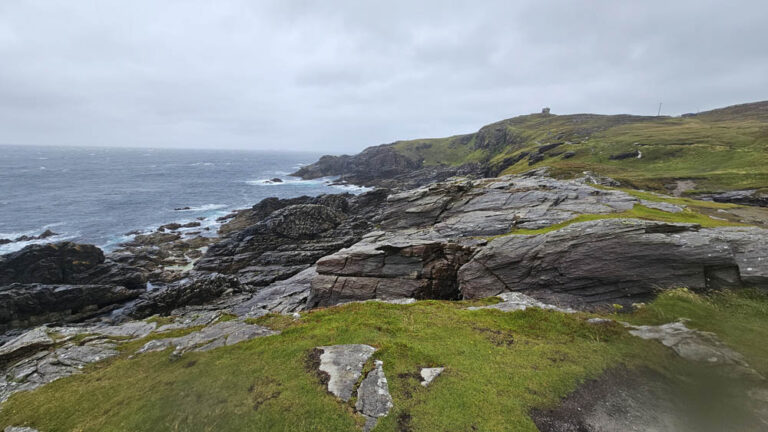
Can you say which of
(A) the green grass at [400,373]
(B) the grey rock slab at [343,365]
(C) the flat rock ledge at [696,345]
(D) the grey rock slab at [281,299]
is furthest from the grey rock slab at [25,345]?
(C) the flat rock ledge at [696,345]

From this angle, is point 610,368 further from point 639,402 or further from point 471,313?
point 471,313

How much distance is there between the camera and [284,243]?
5403cm

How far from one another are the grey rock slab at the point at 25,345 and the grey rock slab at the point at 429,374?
77.3 feet

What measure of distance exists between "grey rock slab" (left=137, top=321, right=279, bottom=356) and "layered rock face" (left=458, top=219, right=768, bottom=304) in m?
16.9

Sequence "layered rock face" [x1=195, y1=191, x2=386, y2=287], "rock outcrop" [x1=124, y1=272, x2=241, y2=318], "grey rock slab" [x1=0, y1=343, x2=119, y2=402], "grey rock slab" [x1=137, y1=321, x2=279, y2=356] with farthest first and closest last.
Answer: "layered rock face" [x1=195, y1=191, x2=386, y2=287] → "rock outcrop" [x1=124, y1=272, x2=241, y2=318] → "grey rock slab" [x1=137, y1=321, x2=279, y2=356] → "grey rock slab" [x1=0, y1=343, x2=119, y2=402]

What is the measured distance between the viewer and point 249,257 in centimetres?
4981

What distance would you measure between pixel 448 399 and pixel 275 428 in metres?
6.32

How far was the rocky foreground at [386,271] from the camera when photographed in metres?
16.4

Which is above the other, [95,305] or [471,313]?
[471,313]

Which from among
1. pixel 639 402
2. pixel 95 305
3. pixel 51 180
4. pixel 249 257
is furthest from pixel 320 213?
pixel 51 180

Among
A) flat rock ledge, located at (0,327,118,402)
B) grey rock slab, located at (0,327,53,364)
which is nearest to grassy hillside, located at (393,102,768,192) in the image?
flat rock ledge, located at (0,327,118,402)

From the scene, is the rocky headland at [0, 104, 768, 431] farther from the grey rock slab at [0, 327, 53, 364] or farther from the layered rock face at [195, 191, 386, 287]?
the layered rock face at [195, 191, 386, 287]

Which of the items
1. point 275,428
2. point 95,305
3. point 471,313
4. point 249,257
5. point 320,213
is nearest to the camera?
point 275,428

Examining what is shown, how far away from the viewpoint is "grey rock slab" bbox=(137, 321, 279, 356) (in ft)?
51.6
